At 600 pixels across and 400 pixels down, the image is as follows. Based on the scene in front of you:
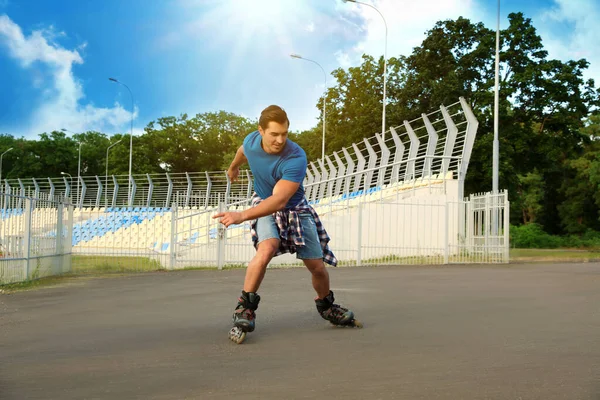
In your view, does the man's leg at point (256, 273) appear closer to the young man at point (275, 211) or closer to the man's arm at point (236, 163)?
the young man at point (275, 211)

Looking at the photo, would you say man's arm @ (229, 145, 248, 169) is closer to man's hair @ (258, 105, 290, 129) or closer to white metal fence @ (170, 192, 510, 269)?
man's hair @ (258, 105, 290, 129)

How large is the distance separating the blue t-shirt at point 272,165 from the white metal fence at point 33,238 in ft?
21.5

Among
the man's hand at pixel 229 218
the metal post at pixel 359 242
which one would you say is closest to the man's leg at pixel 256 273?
the man's hand at pixel 229 218

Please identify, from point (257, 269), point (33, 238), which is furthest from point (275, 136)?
point (33, 238)

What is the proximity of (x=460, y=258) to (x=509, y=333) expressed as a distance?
42.1 ft

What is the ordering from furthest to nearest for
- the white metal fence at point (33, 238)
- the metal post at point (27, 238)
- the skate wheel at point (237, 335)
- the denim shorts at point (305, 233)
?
1. the metal post at point (27, 238)
2. the white metal fence at point (33, 238)
3. the denim shorts at point (305, 233)
4. the skate wheel at point (237, 335)

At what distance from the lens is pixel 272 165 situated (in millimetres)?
5711

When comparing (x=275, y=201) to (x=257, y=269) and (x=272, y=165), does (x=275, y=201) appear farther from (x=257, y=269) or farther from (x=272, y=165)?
(x=257, y=269)

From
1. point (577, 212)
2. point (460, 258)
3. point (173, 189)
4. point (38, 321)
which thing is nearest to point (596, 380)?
point (38, 321)

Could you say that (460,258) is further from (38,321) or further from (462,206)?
(38,321)

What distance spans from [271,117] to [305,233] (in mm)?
939

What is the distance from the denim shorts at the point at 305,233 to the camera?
5820 millimetres

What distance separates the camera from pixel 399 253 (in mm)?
19141

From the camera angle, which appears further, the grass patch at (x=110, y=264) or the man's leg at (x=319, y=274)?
the grass patch at (x=110, y=264)
